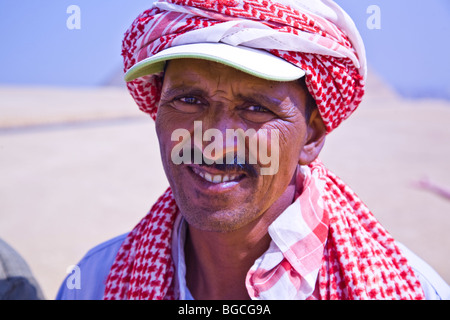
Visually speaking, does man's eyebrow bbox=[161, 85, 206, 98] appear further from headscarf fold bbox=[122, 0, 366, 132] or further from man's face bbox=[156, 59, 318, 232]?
headscarf fold bbox=[122, 0, 366, 132]

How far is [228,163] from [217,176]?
2.8 inches

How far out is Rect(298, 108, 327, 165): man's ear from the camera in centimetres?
195

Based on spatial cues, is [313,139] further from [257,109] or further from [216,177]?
[216,177]

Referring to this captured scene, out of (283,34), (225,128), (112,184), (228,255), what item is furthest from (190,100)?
(112,184)

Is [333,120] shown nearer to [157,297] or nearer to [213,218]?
[213,218]

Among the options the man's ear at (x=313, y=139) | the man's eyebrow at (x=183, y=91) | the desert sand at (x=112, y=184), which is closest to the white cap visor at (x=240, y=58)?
the man's eyebrow at (x=183, y=91)

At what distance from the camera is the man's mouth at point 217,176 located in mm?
1725

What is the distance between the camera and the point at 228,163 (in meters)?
1.70

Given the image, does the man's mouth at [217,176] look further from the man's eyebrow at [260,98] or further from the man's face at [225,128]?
the man's eyebrow at [260,98]

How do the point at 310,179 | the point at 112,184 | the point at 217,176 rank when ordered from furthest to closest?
1. the point at 112,184
2. the point at 310,179
3. the point at 217,176

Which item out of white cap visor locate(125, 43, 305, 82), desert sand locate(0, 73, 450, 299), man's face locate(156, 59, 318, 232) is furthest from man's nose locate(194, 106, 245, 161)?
desert sand locate(0, 73, 450, 299)

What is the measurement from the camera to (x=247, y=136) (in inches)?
67.5

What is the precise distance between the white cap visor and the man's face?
0.08 meters

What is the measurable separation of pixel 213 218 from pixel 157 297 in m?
0.49
